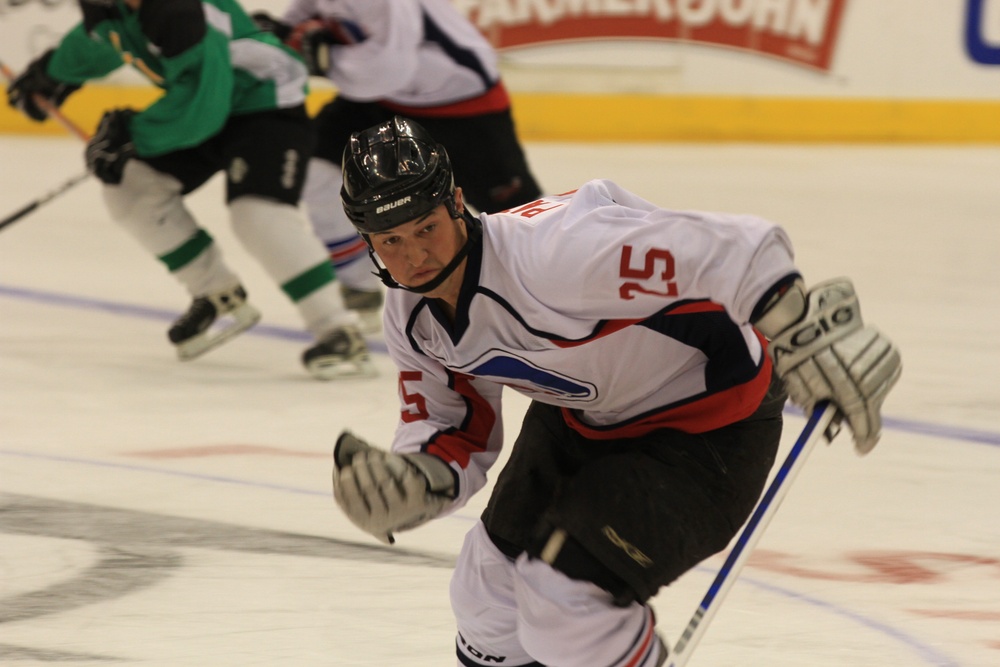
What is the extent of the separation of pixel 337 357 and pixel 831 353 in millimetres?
2784

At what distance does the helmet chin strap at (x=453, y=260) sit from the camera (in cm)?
191

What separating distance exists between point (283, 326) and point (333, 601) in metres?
2.71

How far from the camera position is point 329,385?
14.4 feet

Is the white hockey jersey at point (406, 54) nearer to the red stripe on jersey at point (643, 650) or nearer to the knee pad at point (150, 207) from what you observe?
the knee pad at point (150, 207)

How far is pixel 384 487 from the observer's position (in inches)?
76.2

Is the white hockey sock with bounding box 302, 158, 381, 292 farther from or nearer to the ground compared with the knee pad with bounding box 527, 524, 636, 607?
nearer to the ground

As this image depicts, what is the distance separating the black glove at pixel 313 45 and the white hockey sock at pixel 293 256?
53 cm

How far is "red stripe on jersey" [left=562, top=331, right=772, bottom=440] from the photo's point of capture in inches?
78.7

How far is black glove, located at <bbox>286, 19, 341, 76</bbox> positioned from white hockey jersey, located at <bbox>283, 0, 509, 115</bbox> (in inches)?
1.4

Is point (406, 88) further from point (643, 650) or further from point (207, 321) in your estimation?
point (643, 650)

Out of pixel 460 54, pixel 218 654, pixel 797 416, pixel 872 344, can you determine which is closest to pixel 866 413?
pixel 872 344

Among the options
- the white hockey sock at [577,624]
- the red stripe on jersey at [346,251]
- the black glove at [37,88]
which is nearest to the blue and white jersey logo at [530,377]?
the white hockey sock at [577,624]

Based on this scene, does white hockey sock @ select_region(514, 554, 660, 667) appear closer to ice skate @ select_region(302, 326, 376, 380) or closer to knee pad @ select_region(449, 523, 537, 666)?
knee pad @ select_region(449, 523, 537, 666)

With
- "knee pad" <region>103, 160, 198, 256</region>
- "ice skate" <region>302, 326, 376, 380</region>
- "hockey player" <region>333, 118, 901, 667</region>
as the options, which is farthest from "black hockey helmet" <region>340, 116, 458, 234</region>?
"knee pad" <region>103, 160, 198, 256</region>
